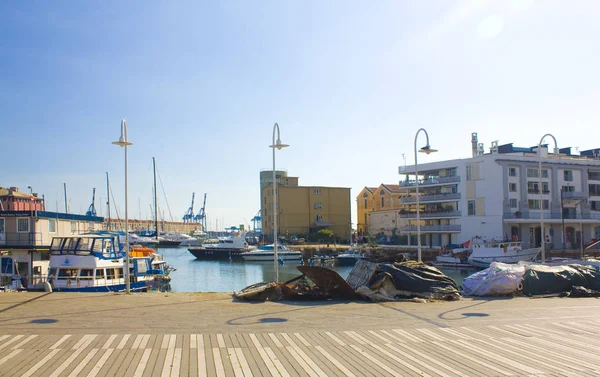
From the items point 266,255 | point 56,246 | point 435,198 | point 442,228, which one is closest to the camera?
point 56,246

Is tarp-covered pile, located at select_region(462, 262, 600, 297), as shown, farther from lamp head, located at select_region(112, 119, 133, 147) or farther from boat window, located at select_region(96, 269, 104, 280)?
boat window, located at select_region(96, 269, 104, 280)

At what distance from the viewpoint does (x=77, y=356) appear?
9391 mm

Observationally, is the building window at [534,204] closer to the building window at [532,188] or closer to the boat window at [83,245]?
the building window at [532,188]

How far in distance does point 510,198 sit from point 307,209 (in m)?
44.2

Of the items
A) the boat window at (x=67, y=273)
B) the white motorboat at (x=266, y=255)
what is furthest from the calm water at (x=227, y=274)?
the boat window at (x=67, y=273)

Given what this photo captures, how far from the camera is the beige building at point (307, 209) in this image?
99.1m

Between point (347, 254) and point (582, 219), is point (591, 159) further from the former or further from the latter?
point (347, 254)

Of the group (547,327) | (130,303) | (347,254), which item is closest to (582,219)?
(347,254)

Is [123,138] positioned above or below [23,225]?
above

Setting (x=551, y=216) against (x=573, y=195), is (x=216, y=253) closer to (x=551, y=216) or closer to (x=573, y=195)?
(x=551, y=216)

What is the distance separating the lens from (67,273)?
2870 cm

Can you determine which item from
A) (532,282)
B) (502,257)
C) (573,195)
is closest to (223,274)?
(502,257)

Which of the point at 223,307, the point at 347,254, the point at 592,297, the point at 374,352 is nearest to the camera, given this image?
the point at 374,352

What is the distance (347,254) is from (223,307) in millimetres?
59758
